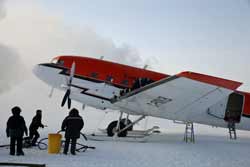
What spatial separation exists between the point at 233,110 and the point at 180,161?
7800 millimetres

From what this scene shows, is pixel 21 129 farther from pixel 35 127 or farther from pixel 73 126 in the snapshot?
pixel 35 127

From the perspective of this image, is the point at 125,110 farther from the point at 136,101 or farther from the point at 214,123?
the point at 214,123

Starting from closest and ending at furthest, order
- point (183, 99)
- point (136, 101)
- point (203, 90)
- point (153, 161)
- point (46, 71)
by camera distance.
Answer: point (153, 161), point (203, 90), point (183, 99), point (136, 101), point (46, 71)

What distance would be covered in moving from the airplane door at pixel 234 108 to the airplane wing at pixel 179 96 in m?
1.14

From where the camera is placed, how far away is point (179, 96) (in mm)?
11984

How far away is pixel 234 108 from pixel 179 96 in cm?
481

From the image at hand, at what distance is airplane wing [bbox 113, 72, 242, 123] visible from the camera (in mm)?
10242

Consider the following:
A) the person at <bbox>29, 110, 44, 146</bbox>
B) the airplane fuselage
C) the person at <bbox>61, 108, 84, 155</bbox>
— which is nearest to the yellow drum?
the person at <bbox>61, 108, 84, 155</bbox>

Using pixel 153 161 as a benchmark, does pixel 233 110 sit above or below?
above

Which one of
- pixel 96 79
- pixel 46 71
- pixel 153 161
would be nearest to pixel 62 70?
pixel 46 71

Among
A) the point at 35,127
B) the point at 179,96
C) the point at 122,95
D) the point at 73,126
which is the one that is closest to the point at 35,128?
the point at 35,127

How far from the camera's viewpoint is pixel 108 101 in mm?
15219

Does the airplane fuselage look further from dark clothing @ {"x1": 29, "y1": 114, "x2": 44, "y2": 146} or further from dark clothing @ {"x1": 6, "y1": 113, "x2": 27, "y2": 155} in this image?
dark clothing @ {"x1": 6, "y1": 113, "x2": 27, "y2": 155}

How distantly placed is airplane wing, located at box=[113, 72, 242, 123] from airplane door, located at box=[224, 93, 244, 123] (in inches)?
44.8
